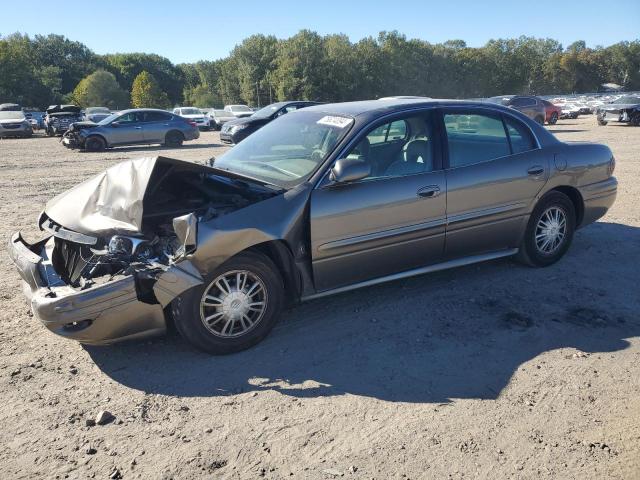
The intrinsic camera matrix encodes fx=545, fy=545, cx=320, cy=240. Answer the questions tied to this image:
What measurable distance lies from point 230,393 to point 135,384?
638 mm

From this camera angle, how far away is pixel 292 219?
3922mm

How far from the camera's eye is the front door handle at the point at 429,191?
4475 millimetres

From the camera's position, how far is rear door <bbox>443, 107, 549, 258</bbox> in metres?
4.72

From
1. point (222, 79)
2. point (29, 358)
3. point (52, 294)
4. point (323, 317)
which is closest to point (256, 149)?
point (323, 317)

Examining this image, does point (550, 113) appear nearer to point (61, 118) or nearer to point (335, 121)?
point (61, 118)

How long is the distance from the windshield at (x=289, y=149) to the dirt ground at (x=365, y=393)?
117 centimetres

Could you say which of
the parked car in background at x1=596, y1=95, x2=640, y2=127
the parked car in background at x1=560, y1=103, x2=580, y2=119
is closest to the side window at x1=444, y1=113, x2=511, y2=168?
the parked car in background at x1=596, y1=95, x2=640, y2=127

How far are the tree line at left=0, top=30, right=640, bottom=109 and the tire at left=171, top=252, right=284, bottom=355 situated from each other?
61.4 metres

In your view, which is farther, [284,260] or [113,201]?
[113,201]

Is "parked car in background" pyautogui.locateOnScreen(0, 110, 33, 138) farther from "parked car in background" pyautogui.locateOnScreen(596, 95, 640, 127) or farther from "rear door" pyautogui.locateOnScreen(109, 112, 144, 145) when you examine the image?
"parked car in background" pyautogui.locateOnScreen(596, 95, 640, 127)

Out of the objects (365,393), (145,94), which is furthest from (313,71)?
(365,393)

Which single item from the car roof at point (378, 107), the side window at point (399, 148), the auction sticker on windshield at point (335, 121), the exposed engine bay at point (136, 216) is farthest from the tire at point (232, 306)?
the car roof at point (378, 107)

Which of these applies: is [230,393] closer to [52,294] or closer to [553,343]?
[52,294]

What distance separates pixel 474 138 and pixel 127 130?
1699 cm
